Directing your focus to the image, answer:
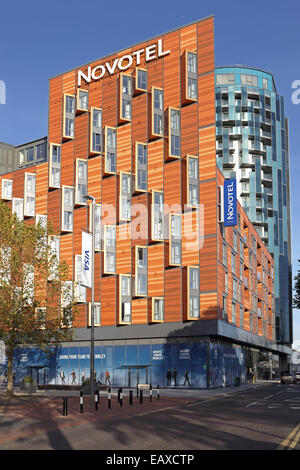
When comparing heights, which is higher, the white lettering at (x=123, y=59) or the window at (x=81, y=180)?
the white lettering at (x=123, y=59)

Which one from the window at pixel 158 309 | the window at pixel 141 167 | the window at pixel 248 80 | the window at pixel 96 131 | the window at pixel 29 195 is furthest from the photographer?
the window at pixel 248 80

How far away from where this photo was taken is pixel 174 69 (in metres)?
59.0

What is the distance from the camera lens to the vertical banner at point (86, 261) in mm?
29406

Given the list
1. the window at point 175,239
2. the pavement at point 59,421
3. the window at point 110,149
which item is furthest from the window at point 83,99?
the pavement at point 59,421

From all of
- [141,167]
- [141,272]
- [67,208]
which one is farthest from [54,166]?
[141,272]

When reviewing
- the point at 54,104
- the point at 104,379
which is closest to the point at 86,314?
the point at 104,379

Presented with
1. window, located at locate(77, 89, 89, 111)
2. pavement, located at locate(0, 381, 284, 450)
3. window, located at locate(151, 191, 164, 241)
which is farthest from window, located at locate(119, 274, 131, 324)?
pavement, located at locate(0, 381, 284, 450)

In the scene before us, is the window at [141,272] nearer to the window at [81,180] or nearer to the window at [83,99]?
the window at [81,180]

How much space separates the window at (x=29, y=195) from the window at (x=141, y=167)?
1514 centimetres

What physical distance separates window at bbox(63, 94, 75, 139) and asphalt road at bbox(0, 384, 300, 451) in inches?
1812

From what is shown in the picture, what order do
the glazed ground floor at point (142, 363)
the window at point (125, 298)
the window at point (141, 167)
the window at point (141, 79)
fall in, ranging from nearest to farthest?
the glazed ground floor at point (142, 363) < the window at point (125, 298) < the window at point (141, 167) < the window at point (141, 79)

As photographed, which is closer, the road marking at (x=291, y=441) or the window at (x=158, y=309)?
the road marking at (x=291, y=441)

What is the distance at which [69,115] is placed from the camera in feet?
215
